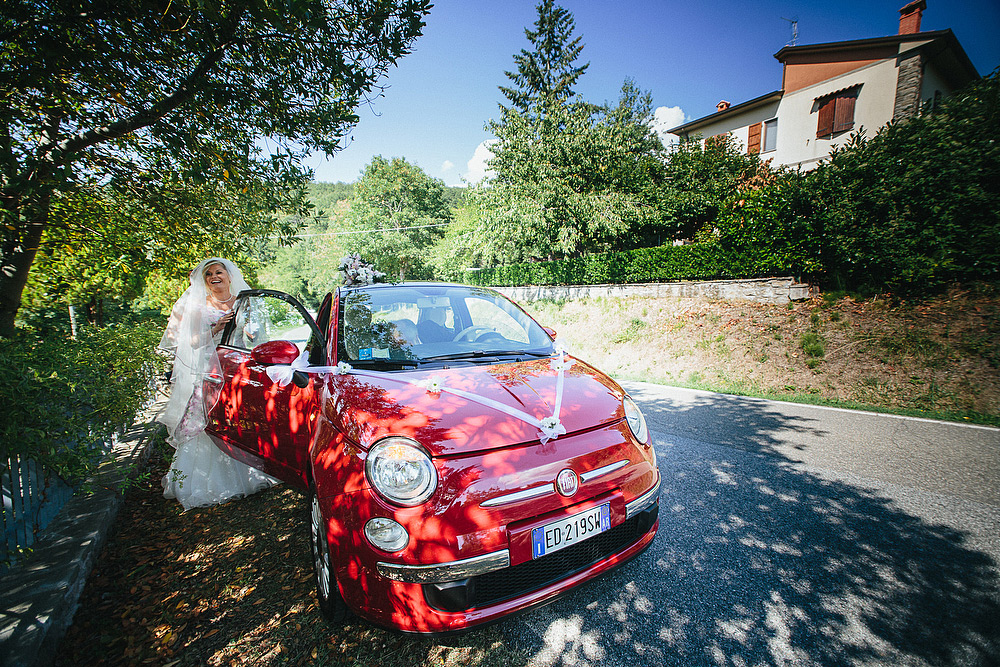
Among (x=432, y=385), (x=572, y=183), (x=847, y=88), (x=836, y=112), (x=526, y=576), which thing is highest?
(x=847, y=88)

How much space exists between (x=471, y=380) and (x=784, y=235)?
385 inches

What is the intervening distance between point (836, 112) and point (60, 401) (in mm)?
23010

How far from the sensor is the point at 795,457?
12.9ft

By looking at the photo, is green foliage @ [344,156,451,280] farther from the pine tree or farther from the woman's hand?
the woman's hand

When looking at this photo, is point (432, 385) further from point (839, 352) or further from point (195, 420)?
point (839, 352)

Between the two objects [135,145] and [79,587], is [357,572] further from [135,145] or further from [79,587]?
[135,145]

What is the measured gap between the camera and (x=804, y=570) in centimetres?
235

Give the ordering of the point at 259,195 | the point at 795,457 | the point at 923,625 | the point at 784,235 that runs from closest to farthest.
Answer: the point at 923,625
the point at 795,457
the point at 259,195
the point at 784,235

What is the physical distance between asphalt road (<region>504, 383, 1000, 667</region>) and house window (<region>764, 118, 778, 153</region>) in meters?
19.2

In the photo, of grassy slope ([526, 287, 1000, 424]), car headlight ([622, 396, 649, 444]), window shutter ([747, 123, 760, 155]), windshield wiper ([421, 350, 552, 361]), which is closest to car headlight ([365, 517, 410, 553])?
windshield wiper ([421, 350, 552, 361])

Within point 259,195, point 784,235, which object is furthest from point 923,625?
point 784,235

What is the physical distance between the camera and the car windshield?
256 cm

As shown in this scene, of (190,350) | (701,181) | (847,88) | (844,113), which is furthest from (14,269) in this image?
(847,88)

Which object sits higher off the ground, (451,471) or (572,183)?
(572,183)
